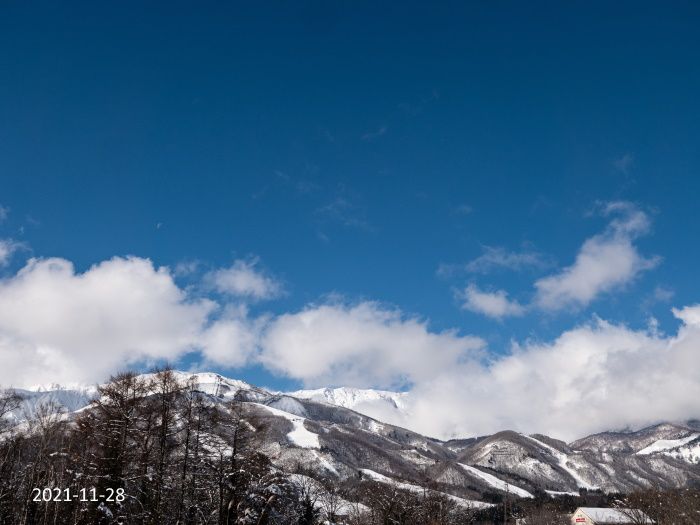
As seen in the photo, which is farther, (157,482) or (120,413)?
(120,413)

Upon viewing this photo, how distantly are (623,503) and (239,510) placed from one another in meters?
64.8

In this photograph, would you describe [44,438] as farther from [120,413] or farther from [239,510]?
[239,510]

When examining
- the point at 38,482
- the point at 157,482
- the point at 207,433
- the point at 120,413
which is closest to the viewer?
the point at 157,482

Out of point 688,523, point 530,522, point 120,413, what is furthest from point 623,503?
point 530,522

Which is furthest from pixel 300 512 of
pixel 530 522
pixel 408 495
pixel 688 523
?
pixel 530 522

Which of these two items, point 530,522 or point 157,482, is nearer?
point 157,482

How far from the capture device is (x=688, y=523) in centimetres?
6512

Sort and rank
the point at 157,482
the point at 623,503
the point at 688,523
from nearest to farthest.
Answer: the point at 157,482
the point at 688,523
the point at 623,503

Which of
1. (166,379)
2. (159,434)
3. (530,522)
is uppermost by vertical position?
(166,379)

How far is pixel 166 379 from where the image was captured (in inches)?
1422

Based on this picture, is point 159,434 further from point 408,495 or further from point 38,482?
point 408,495

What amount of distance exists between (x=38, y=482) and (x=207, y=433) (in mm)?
18150

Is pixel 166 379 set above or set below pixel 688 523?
A: above

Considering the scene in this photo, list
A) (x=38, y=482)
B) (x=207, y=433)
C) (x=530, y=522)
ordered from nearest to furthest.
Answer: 1. (x=207, y=433)
2. (x=38, y=482)
3. (x=530, y=522)
